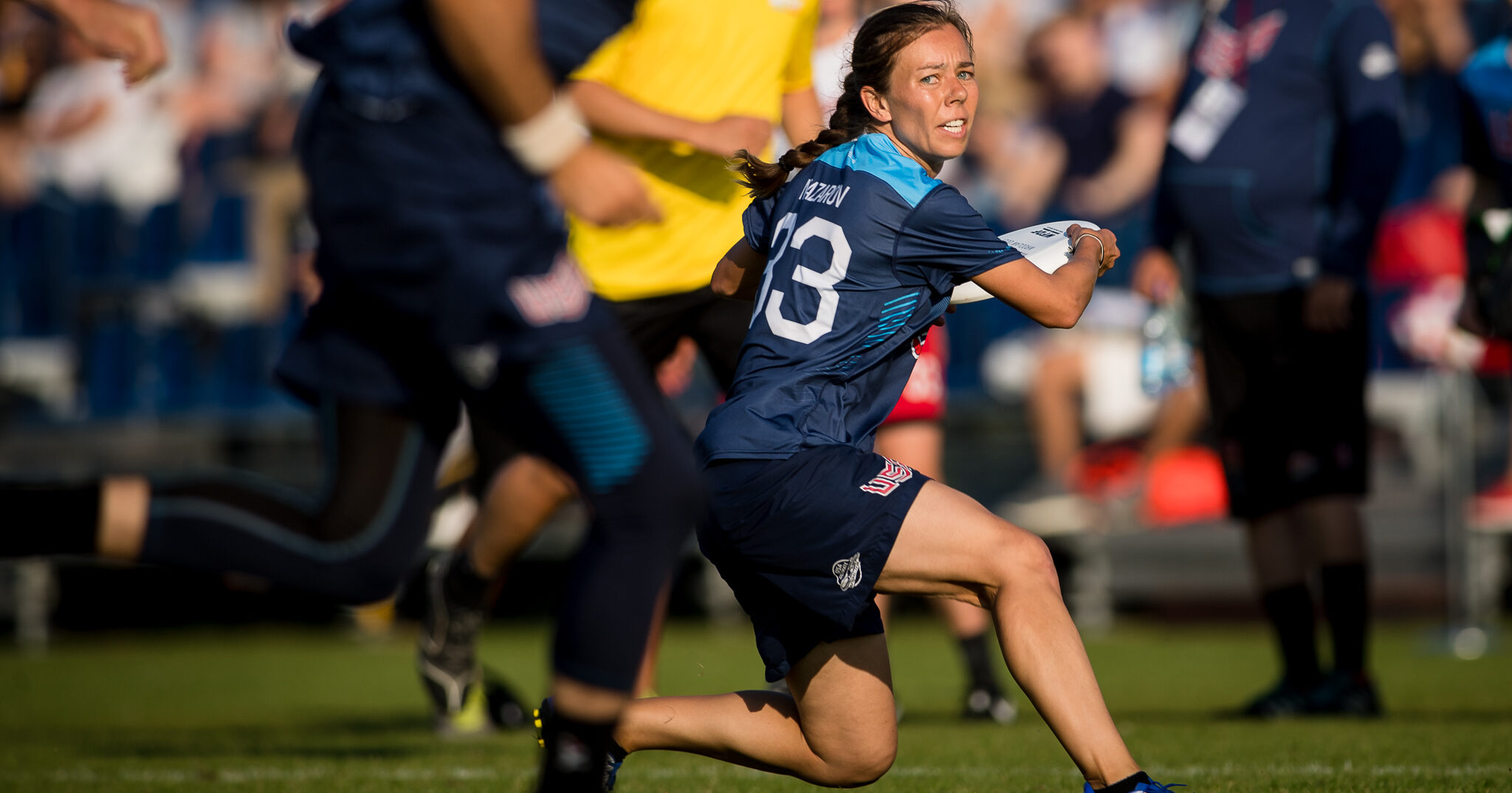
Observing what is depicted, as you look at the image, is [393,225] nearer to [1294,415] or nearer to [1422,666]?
[1294,415]

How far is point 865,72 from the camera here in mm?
3562

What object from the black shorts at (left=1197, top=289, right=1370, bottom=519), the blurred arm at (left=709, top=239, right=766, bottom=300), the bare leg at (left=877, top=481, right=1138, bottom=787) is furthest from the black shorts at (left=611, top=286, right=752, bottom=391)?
the black shorts at (left=1197, top=289, right=1370, bottom=519)

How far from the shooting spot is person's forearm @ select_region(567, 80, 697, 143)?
4773 millimetres

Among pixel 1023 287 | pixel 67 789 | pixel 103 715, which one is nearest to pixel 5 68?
pixel 103 715

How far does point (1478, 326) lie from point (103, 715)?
564 cm

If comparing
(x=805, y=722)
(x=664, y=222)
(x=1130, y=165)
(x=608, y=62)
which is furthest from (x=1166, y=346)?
(x=1130, y=165)

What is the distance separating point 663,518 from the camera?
282 cm

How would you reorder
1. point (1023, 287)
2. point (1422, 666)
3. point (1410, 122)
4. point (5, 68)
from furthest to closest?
point (5, 68)
point (1410, 122)
point (1422, 666)
point (1023, 287)

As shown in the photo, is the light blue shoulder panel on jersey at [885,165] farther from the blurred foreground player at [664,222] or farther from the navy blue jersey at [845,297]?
the blurred foreground player at [664,222]

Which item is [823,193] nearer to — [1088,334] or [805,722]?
[805,722]

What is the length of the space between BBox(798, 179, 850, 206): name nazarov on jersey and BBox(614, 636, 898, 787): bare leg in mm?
958

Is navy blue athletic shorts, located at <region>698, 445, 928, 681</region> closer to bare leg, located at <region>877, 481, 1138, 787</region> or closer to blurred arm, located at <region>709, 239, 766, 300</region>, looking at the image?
bare leg, located at <region>877, 481, 1138, 787</region>

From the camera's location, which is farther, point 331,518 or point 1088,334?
point 1088,334

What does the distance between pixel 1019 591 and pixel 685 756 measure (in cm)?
236
